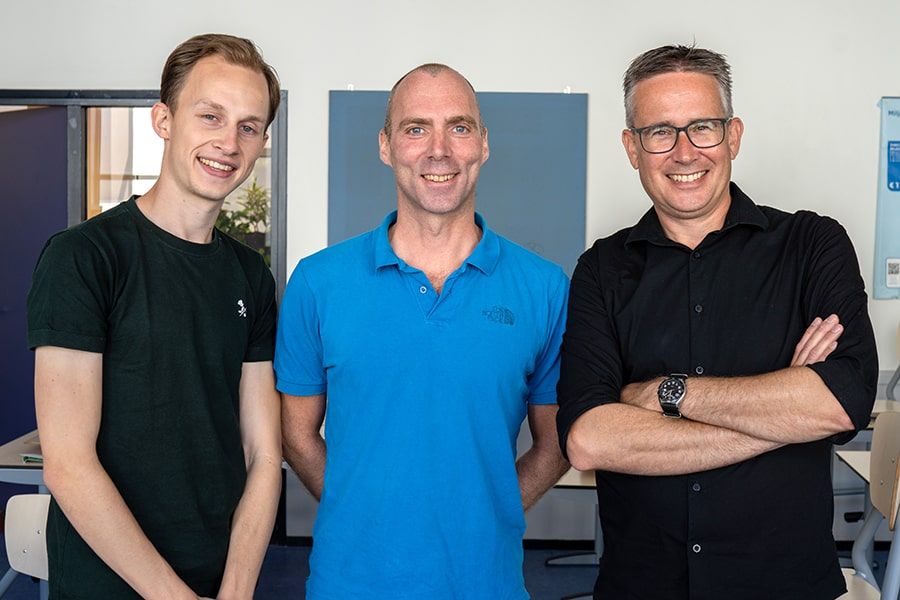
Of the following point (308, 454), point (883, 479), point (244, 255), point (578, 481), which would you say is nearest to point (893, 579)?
point (883, 479)

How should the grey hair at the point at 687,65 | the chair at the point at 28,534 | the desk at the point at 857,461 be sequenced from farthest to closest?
the desk at the point at 857,461
the chair at the point at 28,534
the grey hair at the point at 687,65

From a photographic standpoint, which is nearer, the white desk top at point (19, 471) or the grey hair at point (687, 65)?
the grey hair at point (687, 65)

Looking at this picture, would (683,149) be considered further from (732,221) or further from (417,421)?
(417,421)

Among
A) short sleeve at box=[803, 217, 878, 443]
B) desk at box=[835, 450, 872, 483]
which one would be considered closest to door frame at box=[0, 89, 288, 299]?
desk at box=[835, 450, 872, 483]

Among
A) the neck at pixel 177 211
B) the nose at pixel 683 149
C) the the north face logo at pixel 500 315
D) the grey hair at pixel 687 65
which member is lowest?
the the north face logo at pixel 500 315

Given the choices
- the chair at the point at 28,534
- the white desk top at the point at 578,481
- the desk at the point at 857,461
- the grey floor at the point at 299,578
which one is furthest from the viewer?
the grey floor at the point at 299,578

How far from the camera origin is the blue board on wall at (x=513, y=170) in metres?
5.07

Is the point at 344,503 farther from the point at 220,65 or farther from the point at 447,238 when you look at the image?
the point at 220,65

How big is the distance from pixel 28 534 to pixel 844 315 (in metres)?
2.41

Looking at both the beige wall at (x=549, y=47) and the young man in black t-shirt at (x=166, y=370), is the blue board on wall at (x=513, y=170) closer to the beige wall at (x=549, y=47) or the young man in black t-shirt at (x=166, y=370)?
the beige wall at (x=549, y=47)

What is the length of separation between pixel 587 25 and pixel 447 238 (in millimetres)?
3418

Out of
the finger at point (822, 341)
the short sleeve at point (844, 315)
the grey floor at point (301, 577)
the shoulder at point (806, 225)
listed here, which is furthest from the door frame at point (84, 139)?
the finger at point (822, 341)

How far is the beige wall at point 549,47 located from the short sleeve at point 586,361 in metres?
3.18

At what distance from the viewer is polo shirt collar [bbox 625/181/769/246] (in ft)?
6.70
